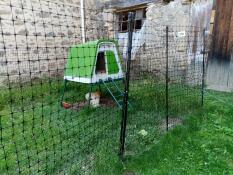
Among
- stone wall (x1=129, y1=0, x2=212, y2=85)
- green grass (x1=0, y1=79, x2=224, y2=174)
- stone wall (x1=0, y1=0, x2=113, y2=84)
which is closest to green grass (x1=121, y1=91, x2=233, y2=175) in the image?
green grass (x1=0, y1=79, x2=224, y2=174)

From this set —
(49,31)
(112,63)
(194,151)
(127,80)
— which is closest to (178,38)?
(112,63)

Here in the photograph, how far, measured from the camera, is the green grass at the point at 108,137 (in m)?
2.52

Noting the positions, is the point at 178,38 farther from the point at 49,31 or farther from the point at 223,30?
the point at 49,31

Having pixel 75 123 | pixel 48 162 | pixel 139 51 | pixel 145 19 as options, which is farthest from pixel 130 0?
pixel 48 162

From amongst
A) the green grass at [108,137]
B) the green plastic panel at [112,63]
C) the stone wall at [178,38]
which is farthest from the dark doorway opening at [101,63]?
the stone wall at [178,38]

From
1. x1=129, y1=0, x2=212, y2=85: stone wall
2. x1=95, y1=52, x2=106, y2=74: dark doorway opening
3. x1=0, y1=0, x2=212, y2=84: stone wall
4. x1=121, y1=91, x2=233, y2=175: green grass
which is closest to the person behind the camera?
x1=121, y1=91, x2=233, y2=175: green grass

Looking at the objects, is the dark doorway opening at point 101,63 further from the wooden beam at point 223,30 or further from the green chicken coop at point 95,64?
the wooden beam at point 223,30

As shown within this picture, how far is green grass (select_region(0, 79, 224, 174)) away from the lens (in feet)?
8.27

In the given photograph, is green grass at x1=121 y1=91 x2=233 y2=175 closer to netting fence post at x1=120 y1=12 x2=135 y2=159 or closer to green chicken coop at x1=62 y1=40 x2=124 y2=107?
netting fence post at x1=120 y1=12 x2=135 y2=159

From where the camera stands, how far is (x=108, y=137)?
3.10 metres

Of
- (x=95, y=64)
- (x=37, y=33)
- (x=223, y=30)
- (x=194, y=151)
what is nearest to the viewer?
(x=194, y=151)

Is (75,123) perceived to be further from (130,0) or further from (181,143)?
(130,0)

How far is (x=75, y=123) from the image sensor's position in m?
3.70

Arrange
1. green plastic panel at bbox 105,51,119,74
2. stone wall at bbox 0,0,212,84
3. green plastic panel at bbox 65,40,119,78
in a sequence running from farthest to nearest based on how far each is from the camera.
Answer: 1. stone wall at bbox 0,0,212,84
2. green plastic panel at bbox 105,51,119,74
3. green plastic panel at bbox 65,40,119,78
